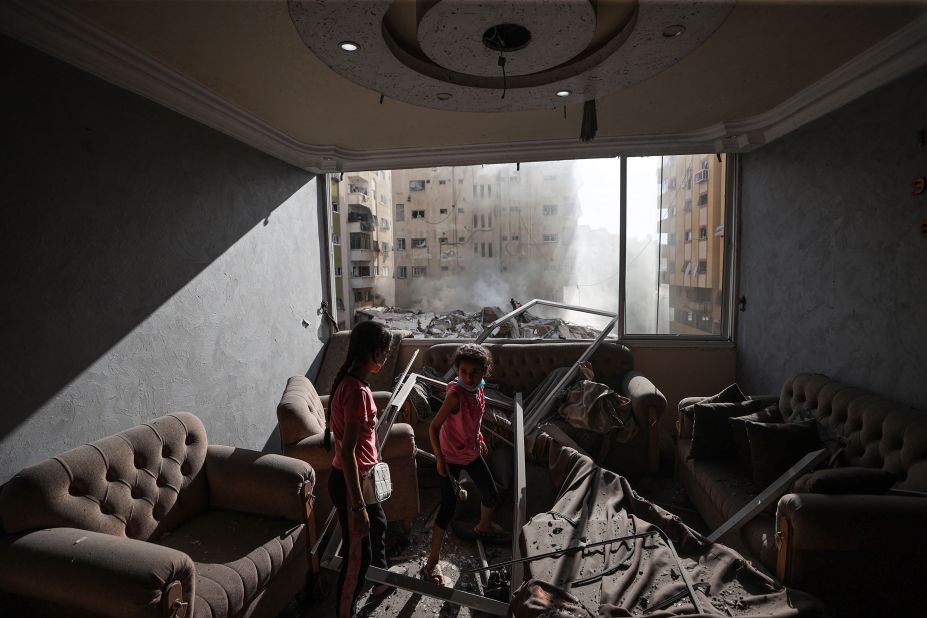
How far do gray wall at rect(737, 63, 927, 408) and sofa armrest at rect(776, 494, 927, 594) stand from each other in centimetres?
94

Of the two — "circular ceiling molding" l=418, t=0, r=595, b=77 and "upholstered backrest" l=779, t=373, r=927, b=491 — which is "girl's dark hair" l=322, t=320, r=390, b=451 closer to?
"circular ceiling molding" l=418, t=0, r=595, b=77

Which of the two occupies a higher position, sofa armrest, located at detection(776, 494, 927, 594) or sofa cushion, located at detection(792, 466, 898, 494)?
sofa cushion, located at detection(792, 466, 898, 494)

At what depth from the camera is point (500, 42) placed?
204 cm

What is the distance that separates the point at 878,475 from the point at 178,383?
3.43 m

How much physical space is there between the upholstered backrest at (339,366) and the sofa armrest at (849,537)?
3.14 metres

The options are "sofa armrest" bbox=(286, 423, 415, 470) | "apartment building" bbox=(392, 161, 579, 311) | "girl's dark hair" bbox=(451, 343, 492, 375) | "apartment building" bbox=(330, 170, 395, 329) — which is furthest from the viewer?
"apartment building" bbox=(392, 161, 579, 311)

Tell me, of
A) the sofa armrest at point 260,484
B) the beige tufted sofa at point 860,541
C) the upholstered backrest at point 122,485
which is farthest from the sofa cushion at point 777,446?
the upholstered backrest at point 122,485

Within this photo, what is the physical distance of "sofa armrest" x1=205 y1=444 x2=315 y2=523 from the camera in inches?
83.8

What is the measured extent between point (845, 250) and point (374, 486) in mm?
3095

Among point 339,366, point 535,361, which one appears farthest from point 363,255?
point 535,361

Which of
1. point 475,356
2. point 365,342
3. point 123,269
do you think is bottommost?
point 475,356

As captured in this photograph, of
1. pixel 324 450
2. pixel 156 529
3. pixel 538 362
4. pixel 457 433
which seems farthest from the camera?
pixel 538 362

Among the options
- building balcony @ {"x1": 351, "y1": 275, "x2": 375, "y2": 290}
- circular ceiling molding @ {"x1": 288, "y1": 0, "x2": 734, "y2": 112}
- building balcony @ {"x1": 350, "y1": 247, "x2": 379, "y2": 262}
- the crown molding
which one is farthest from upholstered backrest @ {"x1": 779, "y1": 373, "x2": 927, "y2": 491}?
building balcony @ {"x1": 350, "y1": 247, "x2": 379, "y2": 262}

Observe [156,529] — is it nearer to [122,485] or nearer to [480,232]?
[122,485]
